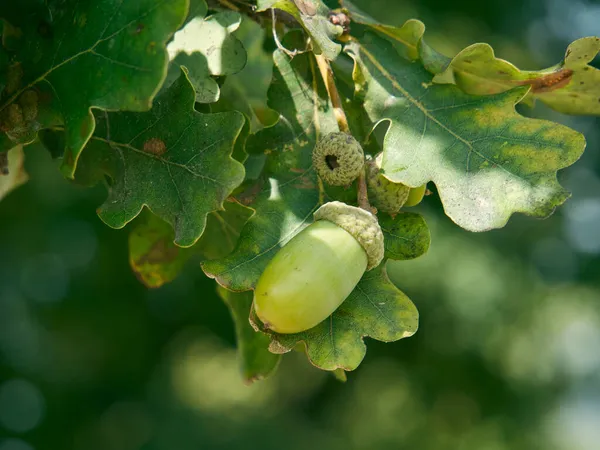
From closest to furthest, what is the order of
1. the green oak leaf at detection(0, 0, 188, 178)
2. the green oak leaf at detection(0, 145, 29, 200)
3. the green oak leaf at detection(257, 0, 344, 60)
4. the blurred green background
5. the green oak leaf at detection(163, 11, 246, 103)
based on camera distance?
1. the green oak leaf at detection(0, 0, 188, 178)
2. the green oak leaf at detection(257, 0, 344, 60)
3. the green oak leaf at detection(163, 11, 246, 103)
4. the green oak leaf at detection(0, 145, 29, 200)
5. the blurred green background

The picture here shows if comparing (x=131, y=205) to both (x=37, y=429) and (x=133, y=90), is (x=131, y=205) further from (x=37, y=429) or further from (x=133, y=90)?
(x=37, y=429)

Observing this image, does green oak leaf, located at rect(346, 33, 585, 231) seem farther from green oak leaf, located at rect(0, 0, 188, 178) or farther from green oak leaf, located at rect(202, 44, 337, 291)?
green oak leaf, located at rect(0, 0, 188, 178)

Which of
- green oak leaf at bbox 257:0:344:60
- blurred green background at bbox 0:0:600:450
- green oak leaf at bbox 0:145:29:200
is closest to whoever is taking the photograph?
green oak leaf at bbox 257:0:344:60

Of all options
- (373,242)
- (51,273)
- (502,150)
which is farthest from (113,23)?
(51,273)

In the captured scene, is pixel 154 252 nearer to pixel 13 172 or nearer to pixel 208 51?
pixel 13 172

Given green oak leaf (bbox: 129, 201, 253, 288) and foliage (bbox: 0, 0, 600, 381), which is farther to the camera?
green oak leaf (bbox: 129, 201, 253, 288)

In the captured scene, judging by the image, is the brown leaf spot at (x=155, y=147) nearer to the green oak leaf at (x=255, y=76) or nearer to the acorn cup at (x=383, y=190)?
the acorn cup at (x=383, y=190)

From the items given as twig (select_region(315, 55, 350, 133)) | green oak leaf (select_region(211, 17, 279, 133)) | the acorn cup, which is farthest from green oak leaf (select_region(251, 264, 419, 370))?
green oak leaf (select_region(211, 17, 279, 133))
